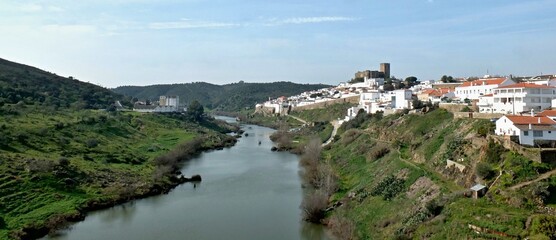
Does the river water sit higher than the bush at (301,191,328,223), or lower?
lower

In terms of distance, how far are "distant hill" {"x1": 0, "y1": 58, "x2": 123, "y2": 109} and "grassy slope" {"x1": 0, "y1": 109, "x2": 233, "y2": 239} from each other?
926 centimetres

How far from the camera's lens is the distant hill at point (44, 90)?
6475cm

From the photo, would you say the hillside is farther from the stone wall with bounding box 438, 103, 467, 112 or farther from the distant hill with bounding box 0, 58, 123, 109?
the stone wall with bounding box 438, 103, 467, 112

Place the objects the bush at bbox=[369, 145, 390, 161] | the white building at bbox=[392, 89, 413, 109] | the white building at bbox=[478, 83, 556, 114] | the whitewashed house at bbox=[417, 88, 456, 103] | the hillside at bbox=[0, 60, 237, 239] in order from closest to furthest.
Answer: the hillside at bbox=[0, 60, 237, 239], the white building at bbox=[478, 83, 556, 114], the bush at bbox=[369, 145, 390, 161], the whitewashed house at bbox=[417, 88, 456, 103], the white building at bbox=[392, 89, 413, 109]

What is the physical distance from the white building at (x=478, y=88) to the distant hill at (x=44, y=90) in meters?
50.2

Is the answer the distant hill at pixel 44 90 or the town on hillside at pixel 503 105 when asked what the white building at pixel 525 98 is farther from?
the distant hill at pixel 44 90

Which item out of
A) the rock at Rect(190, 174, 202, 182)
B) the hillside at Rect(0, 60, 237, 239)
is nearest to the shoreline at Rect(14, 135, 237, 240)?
the hillside at Rect(0, 60, 237, 239)

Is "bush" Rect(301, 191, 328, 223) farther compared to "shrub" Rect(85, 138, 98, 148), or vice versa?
"shrub" Rect(85, 138, 98, 148)

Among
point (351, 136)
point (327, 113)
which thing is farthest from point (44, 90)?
point (351, 136)

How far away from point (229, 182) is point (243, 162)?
1068cm

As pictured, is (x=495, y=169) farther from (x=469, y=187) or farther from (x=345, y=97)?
(x=345, y=97)

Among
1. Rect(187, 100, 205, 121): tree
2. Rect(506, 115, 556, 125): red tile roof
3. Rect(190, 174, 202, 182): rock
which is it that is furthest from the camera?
Rect(187, 100, 205, 121): tree

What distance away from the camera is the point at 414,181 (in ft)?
82.0

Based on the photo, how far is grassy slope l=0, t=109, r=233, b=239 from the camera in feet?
86.6
